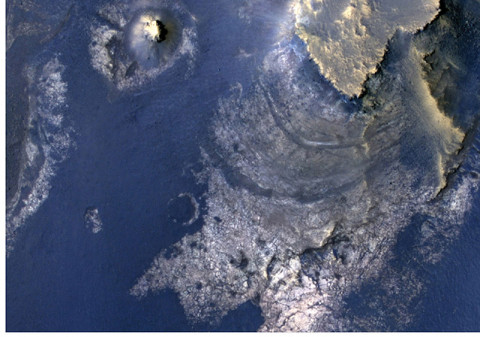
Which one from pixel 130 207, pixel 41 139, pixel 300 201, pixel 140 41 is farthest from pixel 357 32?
pixel 41 139

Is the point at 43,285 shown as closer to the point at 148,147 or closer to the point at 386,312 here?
the point at 148,147

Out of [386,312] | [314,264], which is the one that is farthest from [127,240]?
[386,312]

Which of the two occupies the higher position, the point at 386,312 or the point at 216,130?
the point at 216,130

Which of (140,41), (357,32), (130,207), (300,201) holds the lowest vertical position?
(130,207)

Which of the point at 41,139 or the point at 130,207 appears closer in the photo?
the point at 130,207

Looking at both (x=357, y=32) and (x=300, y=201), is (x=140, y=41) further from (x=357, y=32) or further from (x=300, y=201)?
(x=300, y=201)

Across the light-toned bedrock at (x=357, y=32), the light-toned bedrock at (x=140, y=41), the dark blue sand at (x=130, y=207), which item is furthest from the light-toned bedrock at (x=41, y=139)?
the light-toned bedrock at (x=357, y=32)
